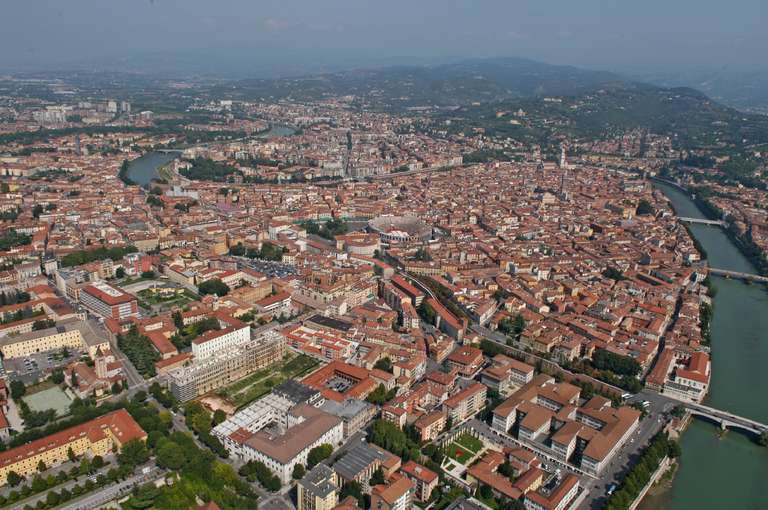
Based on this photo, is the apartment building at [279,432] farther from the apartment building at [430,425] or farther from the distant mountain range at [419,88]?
the distant mountain range at [419,88]

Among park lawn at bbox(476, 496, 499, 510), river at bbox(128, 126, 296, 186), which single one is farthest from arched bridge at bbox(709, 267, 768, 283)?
river at bbox(128, 126, 296, 186)

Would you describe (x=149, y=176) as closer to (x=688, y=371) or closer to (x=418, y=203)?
(x=418, y=203)

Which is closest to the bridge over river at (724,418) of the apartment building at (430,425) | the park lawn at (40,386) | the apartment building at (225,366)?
the apartment building at (430,425)

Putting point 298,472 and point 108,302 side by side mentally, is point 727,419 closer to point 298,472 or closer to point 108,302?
point 298,472

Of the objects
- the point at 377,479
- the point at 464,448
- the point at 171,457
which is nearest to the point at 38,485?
the point at 171,457

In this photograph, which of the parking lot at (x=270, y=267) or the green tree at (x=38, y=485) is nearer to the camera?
the green tree at (x=38, y=485)

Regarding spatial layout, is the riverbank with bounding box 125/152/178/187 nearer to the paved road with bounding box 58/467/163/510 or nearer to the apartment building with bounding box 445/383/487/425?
the paved road with bounding box 58/467/163/510
